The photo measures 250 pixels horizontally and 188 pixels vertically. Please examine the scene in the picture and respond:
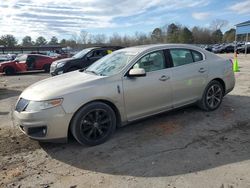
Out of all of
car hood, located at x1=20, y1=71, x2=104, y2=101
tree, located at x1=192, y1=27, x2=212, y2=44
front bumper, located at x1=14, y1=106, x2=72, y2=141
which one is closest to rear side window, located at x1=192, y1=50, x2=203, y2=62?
car hood, located at x1=20, y1=71, x2=104, y2=101

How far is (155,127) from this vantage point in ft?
17.6

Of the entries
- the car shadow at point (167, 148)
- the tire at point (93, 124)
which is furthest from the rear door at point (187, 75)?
the tire at point (93, 124)

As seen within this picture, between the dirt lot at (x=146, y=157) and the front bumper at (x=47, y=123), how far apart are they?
1.09ft

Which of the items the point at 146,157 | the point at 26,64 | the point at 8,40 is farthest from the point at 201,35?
the point at 146,157

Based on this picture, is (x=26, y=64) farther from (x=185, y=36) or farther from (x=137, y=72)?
(x=185, y=36)

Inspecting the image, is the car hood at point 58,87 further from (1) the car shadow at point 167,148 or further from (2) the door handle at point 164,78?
(2) the door handle at point 164,78

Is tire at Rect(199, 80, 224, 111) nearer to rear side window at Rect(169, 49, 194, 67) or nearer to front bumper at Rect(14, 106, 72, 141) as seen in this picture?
rear side window at Rect(169, 49, 194, 67)

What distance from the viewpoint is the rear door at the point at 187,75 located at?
5.47 metres

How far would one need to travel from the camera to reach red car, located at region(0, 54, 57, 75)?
18.4 m

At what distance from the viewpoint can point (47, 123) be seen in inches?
165

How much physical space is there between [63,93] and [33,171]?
1258 millimetres

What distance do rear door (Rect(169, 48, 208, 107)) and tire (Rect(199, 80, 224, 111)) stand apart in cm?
19

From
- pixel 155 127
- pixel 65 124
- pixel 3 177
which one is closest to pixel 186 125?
pixel 155 127

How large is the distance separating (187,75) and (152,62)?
33.9 inches
